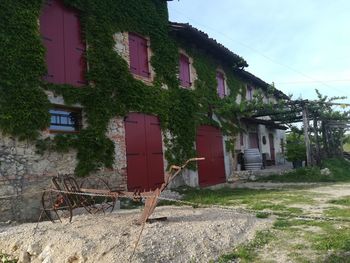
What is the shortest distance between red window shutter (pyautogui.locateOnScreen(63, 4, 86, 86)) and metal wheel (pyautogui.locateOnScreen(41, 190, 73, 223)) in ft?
9.98

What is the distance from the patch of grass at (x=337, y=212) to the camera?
6975 mm

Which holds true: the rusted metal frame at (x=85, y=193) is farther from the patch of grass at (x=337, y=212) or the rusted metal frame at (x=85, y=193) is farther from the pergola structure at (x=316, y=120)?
the pergola structure at (x=316, y=120)

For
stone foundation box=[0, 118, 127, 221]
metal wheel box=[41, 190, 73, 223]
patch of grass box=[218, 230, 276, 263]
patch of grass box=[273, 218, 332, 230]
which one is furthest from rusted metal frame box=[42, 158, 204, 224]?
patch of grass box=[273, 218, 332, 230]

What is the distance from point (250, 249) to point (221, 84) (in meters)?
13.0

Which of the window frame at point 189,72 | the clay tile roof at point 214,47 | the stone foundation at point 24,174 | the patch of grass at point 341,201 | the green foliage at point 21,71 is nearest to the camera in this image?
the stone foundation at point 24,174

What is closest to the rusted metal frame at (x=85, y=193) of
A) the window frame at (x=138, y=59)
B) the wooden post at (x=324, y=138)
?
the window frame at (x=138, y=59)

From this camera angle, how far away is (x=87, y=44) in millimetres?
10359

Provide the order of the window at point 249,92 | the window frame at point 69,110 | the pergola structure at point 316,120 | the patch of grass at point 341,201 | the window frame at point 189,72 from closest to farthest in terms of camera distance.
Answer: the patch of grass at point 341,201 → the window frame at point 69,110 → the window frame at point 189,72 → the pergola structure at point 316,120 → the window at point 249,92

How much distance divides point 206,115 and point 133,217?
28.5 ft

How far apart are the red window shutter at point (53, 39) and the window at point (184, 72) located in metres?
5.50

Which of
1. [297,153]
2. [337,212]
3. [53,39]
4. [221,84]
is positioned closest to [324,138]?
[297,153]

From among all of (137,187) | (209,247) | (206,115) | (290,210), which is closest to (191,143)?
(206,115)

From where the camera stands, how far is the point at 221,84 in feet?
57.3

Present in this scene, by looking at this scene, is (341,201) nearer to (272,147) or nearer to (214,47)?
(214,47)
